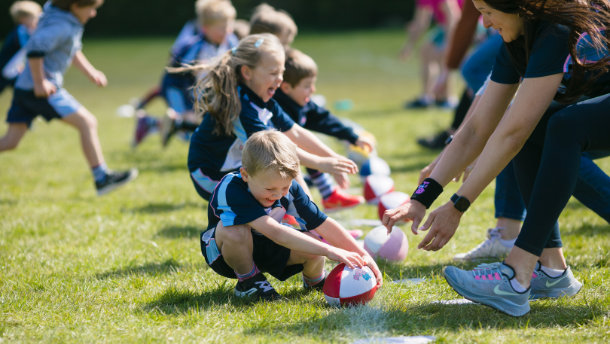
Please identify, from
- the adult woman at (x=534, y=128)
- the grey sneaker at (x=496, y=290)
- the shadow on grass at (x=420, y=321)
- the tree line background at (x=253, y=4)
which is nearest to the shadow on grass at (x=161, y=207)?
the shadow on grass at (x=420, y=321)

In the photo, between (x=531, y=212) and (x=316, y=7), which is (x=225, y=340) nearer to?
(x=531, y=212)

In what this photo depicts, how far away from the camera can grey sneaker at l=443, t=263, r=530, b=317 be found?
9.15 feet

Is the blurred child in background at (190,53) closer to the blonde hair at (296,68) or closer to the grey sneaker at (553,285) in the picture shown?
the blonde hair at (296,68)

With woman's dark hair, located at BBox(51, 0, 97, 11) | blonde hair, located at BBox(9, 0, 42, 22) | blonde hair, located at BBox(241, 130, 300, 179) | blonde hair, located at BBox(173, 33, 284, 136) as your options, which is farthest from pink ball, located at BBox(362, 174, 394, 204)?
blonde hair, located at BBox(9, 0, 42, 22)

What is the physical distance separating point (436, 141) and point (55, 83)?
13.7ft

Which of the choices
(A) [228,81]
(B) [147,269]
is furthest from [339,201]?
(B) [147,269]

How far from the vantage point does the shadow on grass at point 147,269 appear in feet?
12.1

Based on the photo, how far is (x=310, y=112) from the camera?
4.81 meters

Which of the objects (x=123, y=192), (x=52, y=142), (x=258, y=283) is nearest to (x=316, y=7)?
(x=52, y=142)

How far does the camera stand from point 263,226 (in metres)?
3.04

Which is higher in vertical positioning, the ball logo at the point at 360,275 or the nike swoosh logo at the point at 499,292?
the nike swoosh logo at the point at 499,292

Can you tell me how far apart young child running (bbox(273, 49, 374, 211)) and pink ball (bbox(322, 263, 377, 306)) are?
1697mm

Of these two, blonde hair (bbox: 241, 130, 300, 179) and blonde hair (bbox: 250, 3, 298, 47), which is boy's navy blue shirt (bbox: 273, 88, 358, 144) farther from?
blonde hair (bbox: 241, 130, 300, 179)

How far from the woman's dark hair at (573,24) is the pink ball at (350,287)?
1218mm
